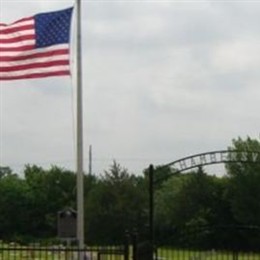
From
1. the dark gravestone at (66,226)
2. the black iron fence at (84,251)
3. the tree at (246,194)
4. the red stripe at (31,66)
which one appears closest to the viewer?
the black iron fence at (84,251)

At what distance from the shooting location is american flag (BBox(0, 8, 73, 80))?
63.4ft

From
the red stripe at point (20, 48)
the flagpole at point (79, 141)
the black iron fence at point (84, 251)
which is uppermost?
the red stripe at point (20, 48)

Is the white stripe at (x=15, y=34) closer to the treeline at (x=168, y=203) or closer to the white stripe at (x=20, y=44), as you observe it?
the white stripe at (x=20, y=44)

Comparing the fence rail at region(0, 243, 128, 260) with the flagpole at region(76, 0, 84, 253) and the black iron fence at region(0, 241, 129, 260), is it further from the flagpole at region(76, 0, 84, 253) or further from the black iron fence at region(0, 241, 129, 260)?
the flagpole at region(76, 0, 84, 253)

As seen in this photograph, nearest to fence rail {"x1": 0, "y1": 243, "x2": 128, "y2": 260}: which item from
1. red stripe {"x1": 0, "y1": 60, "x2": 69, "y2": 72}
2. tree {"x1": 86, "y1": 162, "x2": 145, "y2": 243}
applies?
red stripe {"x1": 0, "y1": 60, "x2": 69, "y2": 72}

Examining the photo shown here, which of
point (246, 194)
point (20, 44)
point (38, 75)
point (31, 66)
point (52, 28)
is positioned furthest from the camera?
point (246, 194)

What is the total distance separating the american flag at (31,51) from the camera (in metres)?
19.3

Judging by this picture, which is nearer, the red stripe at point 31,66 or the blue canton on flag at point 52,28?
the red stripe at point 31,66

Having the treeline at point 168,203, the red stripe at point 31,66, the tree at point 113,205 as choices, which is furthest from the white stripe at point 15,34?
the tree at point 113,205

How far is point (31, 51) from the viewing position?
63.6 ft

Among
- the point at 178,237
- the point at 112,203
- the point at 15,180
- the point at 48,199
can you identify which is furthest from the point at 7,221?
the point at 178,237

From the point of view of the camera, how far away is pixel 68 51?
1975cm

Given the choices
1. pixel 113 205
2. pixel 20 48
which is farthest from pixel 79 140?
pixel 113 205

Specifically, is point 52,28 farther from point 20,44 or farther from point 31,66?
point 31,66
